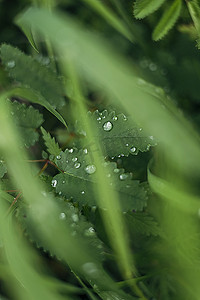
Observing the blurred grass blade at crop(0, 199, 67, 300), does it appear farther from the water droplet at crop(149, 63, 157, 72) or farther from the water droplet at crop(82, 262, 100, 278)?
the water droplet at crop(149, 63, 157, 72)

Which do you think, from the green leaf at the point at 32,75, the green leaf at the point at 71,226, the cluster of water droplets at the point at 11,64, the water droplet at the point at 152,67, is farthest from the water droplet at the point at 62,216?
the water droplet at the point at 152,67

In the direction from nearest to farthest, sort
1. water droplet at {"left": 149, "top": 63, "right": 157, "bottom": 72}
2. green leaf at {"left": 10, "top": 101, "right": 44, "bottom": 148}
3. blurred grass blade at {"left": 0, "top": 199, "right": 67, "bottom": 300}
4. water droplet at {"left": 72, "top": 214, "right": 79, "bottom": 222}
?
blurred grass blade at {"left": 0, "top": 199, "right": 67, "bottom": 300}
water droplet at {"left": 72, "top": 214, "right": 79, "bottom": 222}
green leaf at {"left": 10, "top": 101, "right": 44, "bottom": 148}
water droplet at {"left": 149, "top": 63, "right": 157, "bottom": 72}

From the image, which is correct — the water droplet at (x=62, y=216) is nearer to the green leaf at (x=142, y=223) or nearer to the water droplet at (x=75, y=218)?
the water droplet at (x=75, y=218)

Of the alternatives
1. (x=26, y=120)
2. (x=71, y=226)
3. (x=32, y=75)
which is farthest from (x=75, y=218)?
(x=32, y=75)

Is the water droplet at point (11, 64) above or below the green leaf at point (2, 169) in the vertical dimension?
above

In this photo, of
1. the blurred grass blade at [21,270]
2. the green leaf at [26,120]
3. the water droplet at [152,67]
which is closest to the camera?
the blurred grass blade at [21,270]

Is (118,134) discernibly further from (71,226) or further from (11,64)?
(11,64)

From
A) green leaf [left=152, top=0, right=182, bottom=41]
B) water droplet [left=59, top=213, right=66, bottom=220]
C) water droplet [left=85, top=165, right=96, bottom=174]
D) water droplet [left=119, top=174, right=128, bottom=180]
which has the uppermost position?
green leaf [left=152, top=0, right=182, bottom=41]

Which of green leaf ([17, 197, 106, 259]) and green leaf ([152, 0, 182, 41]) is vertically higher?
green leaf ([152, 0, 182, 41])

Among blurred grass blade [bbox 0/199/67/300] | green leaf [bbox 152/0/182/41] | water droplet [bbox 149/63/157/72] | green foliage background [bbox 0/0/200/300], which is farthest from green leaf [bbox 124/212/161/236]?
water droplet [bbox 149/63/157/72]
